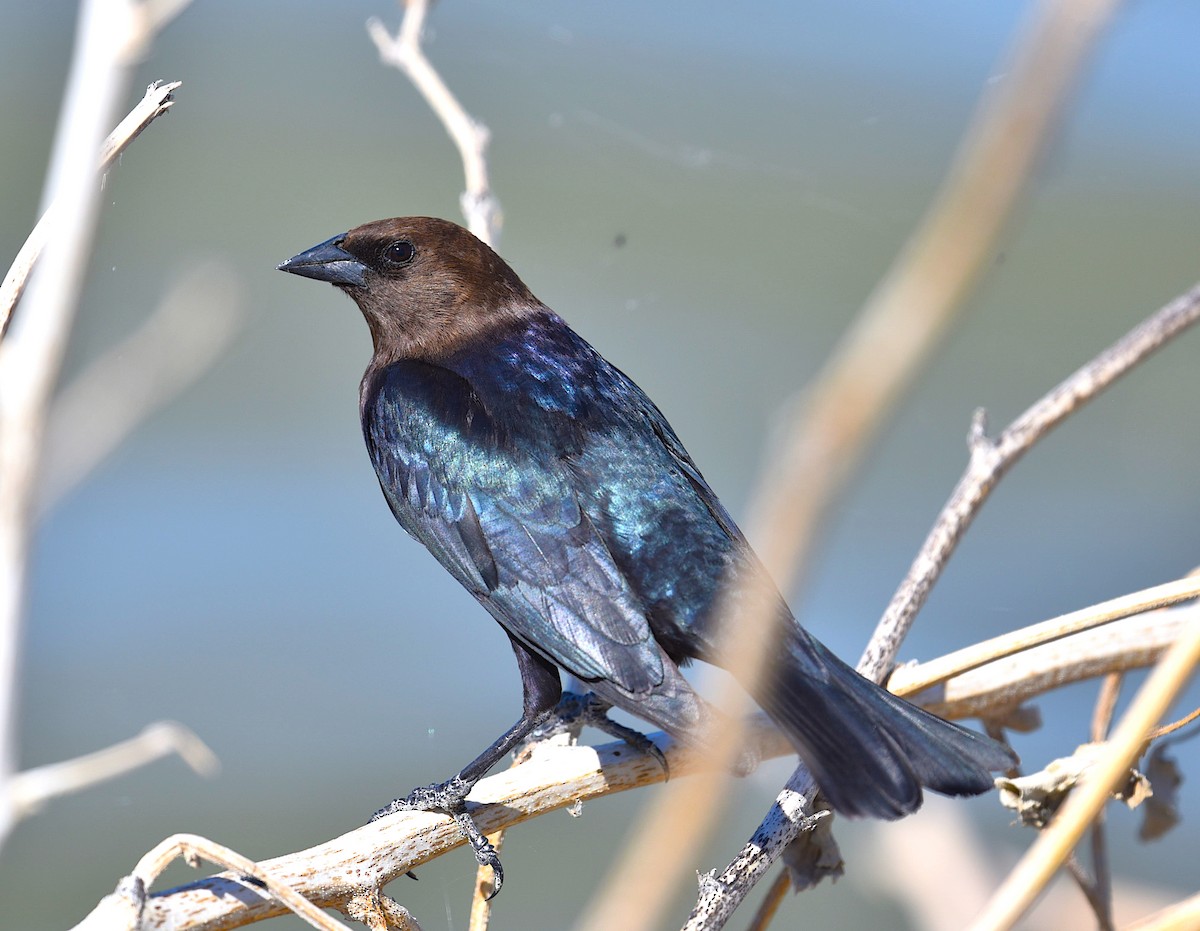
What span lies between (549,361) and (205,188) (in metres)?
2.85

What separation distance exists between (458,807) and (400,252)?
983 mm

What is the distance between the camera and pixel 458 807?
5.20ft

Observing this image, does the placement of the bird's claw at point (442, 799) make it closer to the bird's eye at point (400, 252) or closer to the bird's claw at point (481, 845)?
the bird's claw at point (481, 845)

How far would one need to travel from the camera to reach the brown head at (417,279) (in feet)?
7.08

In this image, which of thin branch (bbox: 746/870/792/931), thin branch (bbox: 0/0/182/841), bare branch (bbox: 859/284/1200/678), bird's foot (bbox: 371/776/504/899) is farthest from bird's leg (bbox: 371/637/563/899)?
thin branch (bbox: 0/0/182/841)

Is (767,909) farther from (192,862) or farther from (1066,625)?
(192,862)

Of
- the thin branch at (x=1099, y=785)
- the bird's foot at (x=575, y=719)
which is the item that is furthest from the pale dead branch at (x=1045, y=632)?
the thin branch at (x=1099, y=785)

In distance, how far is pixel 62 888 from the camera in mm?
3178

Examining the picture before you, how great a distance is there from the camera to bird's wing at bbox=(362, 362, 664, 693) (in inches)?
67.4

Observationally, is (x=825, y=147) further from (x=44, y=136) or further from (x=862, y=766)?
(x=862, y=766)

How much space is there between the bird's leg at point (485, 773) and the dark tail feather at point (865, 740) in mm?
396

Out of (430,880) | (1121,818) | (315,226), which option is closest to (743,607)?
(430,880)

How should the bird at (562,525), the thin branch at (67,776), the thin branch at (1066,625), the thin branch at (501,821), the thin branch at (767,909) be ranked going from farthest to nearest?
the thin branch at (767,909) → the bird at (562,525) → the thin branch at (1066,625) → the thin branch at (501,821) → the thin branch at (67,776)

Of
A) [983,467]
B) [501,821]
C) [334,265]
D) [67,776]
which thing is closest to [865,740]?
[501,821]
